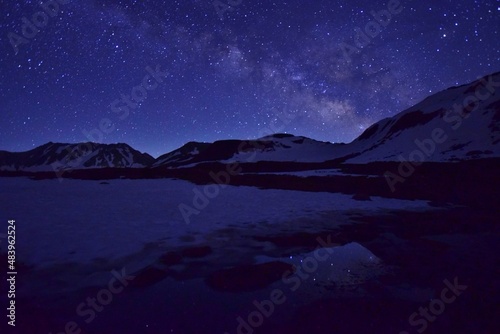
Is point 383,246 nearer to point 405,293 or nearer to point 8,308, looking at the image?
point 405,293

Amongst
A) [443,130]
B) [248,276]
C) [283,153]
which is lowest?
[248,276]

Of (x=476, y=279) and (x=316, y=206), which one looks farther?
(x=316, y=206)

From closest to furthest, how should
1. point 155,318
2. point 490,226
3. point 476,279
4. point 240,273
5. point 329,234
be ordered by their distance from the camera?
1. point 155,318
2. point 476,279
3. point 240,273
4. point 329,234
5. point 490,226

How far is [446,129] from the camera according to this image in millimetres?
102375

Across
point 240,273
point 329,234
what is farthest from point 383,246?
point 240,273

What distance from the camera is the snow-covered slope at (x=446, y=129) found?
3214 inches

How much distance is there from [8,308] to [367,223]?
498 inches

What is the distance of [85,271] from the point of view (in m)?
6.77

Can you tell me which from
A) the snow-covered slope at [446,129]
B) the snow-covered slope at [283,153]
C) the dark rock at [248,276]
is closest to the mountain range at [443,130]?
the snow-covered slope at [446,129]

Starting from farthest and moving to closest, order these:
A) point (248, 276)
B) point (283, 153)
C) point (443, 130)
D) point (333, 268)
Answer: point (283, 153)
point (443, 130)
point (333, 268)
point (248, 276)

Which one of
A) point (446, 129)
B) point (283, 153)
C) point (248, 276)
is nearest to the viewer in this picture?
point (248, 276)

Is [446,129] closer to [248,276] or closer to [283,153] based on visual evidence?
[283,153]

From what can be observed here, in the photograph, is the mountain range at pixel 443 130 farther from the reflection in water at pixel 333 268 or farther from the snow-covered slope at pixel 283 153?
the reflection in water at pixel 333 268

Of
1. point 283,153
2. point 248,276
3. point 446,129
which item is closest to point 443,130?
point 446,129
